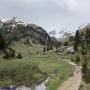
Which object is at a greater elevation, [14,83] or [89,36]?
[89,36]

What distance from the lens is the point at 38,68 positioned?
410 ft

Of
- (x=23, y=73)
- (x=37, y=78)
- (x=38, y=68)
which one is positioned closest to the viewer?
(x=37, y=78)

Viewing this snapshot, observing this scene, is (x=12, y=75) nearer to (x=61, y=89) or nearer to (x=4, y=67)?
(x=4, y=67)

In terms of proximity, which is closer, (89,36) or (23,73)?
(23,73)

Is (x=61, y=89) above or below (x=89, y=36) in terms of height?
below

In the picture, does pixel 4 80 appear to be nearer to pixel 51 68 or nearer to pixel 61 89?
pixel 51 68

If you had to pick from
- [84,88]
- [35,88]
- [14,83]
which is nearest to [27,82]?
[14,83]

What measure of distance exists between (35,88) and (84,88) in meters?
23.6

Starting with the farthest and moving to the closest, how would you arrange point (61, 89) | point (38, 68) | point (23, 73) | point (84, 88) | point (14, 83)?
1. point (38, 68)
2. point (23, 73)
3. point (14, 83)
4. point (61, 89)
5. point (84, 88)

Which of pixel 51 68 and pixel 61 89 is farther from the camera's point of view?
pixel 51 68

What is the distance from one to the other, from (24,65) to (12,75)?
81.2 ft

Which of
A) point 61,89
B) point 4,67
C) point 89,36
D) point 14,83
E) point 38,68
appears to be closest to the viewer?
point 61,89

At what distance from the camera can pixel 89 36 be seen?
196875mm

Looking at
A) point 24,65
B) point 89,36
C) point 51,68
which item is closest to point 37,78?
point 51,68
